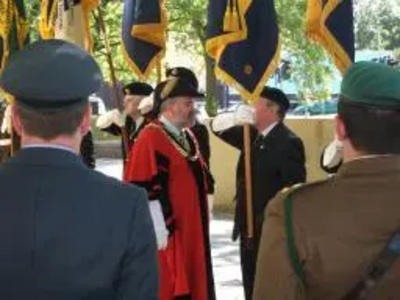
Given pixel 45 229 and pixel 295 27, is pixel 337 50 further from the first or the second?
pixel 295 27

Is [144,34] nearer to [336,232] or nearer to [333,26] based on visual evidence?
[333,26]

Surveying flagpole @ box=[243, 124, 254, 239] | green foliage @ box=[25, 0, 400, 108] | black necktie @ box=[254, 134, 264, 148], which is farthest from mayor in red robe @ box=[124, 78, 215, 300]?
green foliage @ box=[25, 0, 400, 108]

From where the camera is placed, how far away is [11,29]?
5289 mm

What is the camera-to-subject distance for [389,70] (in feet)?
8.34

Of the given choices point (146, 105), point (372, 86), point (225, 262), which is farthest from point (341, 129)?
point (225, 262)

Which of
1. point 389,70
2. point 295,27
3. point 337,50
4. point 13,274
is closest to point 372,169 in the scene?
point 389,70

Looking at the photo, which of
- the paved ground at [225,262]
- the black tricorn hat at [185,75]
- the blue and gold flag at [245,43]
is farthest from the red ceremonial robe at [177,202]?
the paved ground at [225,262]

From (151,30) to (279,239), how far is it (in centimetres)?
446

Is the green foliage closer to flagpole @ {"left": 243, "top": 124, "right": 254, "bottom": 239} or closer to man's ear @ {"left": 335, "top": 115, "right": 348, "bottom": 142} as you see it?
flagpole @ {"left": 243, "top": 124, "right": 254, "bottom": 239}

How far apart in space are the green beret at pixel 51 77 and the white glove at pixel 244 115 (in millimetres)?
3796

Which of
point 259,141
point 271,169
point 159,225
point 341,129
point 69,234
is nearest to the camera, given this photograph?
point 69,234

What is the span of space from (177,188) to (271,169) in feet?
2.86

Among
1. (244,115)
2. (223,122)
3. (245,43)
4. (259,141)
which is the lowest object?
(259,141)

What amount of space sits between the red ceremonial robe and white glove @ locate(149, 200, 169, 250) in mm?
107
